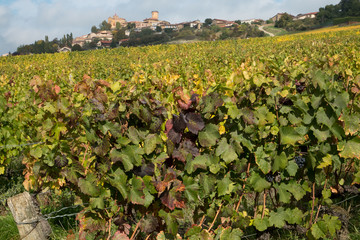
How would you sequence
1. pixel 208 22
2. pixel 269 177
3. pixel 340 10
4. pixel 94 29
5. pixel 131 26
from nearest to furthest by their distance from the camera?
1. pixel 269 177
2. pixel 340 10
3. pixel 208 22
4. pixel 131 26
5. pixel 94 29

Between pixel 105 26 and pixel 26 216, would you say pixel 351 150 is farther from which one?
pixel 105 26

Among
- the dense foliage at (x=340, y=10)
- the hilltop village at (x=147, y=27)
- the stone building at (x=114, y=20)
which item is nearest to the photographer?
the dense foliage at (x=340, y=10)

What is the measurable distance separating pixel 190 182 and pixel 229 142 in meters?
0.42

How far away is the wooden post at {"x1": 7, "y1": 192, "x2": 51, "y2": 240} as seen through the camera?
3141 millimetres

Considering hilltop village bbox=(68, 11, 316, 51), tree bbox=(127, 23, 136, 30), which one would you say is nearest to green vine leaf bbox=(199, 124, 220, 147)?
hilltop village bbox=(68, 11, 316, 51)

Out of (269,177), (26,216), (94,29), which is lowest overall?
(26,216)

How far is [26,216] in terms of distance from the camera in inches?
125

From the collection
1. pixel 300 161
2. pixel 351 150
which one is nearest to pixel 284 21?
pixel 300 161

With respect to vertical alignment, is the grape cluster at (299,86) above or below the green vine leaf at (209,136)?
above

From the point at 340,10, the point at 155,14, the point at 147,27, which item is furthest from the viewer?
the point at 155,14

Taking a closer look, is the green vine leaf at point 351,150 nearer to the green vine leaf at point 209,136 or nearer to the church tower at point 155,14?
the green vine leaf at point 209,136

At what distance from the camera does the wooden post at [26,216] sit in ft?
10.3

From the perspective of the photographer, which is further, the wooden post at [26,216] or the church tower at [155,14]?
the church tower at [155,14]

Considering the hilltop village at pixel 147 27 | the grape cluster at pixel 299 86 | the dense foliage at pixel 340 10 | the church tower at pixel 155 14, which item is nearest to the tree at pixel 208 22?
the hilltop village at pixel 147 27
